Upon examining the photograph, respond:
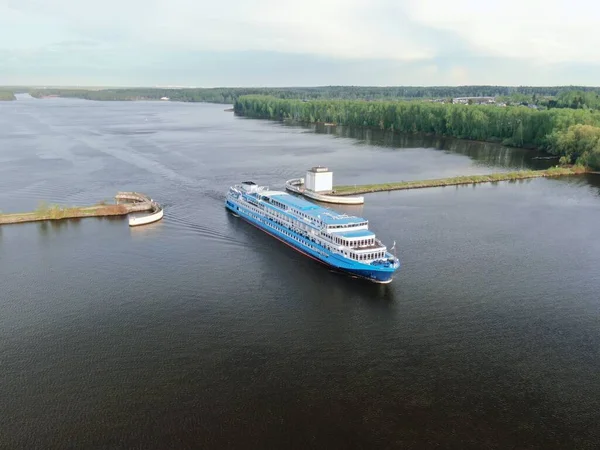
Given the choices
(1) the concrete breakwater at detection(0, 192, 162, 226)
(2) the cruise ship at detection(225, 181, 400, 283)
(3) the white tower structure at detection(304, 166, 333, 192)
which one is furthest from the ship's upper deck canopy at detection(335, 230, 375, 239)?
(3) the white tower structure at detection(304, 166, 333, 192)

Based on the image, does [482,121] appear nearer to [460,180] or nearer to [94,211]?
[460,180]

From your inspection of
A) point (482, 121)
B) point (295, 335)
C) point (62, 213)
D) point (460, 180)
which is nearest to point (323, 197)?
point (460, 180)

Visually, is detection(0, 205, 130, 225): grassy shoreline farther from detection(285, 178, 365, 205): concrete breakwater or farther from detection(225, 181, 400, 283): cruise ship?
detection(285, 178, 365, 205): concrete breakwater

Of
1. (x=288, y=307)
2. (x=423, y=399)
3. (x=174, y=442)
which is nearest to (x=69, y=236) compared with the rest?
(x=288, y=307)

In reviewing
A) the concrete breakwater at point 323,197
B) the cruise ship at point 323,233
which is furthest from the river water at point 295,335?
the concrete breakwater at point 323,197

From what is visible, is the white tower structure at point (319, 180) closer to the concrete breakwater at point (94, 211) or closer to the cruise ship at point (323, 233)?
the cruise ship at point (323, 233)

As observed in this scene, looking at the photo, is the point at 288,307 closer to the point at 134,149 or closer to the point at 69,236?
the point at 69,236
